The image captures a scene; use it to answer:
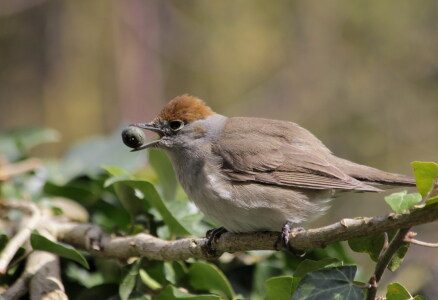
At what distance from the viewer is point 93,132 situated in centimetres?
837

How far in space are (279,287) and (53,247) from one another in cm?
94

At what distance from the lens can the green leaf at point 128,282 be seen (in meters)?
2.34

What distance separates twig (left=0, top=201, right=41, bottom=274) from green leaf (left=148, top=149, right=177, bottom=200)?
68 centimetres

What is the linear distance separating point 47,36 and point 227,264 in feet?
22.3

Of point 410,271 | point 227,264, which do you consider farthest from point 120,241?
point 410,271

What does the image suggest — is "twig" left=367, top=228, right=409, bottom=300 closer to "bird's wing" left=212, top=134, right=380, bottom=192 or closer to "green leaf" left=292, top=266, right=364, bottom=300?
"green leaf" left=292, top=266, right=364, bottom=300

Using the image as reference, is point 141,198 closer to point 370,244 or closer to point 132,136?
point 132,136

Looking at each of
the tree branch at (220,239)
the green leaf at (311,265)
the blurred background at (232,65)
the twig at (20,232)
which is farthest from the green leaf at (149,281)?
the blurred background at (232,65)

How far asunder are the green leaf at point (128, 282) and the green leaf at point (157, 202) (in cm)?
27

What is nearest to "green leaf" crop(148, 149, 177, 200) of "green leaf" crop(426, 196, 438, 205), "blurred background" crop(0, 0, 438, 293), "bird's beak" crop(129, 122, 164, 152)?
"bird's beak" crop(129, 122, 164, 152)

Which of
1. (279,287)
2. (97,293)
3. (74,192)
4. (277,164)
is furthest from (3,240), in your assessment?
(277,164)

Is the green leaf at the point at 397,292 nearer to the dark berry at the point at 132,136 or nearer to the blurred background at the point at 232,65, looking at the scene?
the dark berry at the point at 132,136

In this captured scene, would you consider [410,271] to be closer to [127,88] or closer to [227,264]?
[227,264]

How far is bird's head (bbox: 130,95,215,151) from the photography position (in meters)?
3.52
